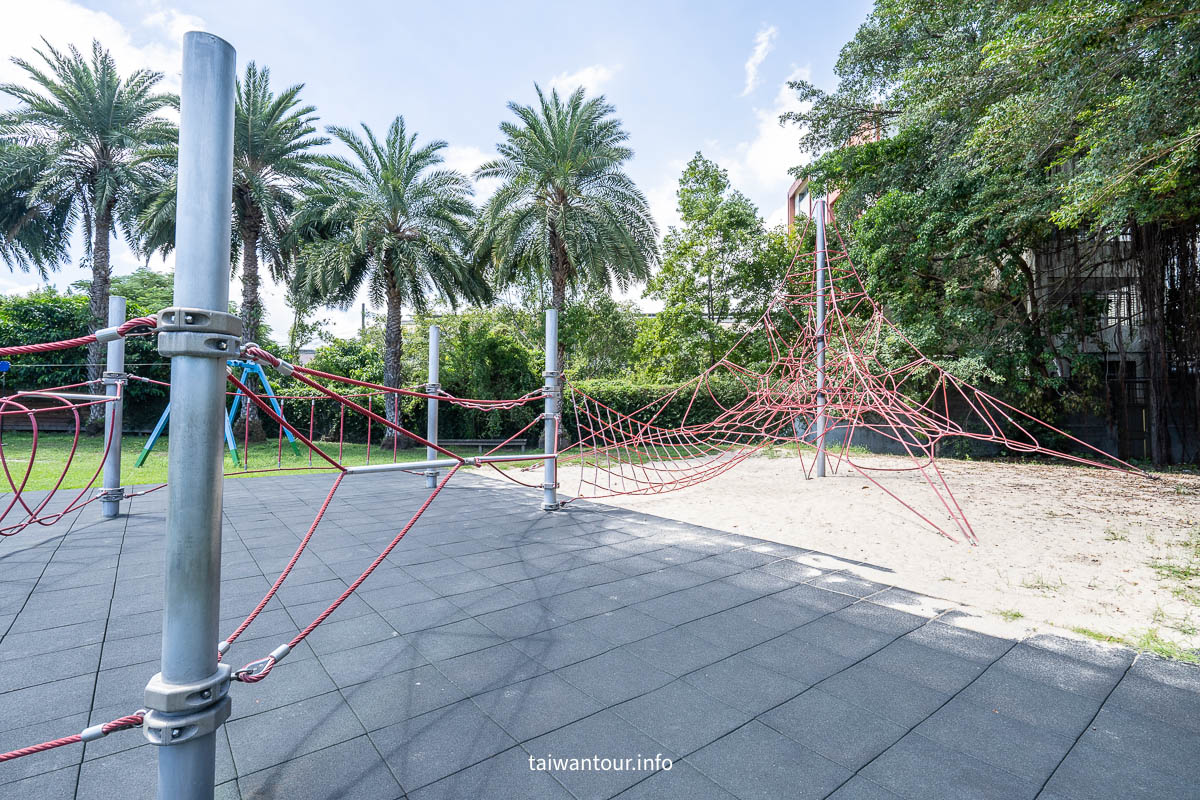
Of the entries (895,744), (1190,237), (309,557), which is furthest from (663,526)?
(1190,237)

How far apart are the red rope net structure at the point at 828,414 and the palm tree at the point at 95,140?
15231 mm

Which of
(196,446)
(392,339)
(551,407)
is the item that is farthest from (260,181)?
(196,446)

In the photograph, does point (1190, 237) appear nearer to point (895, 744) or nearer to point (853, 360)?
point (853, 360)

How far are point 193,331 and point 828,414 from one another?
7.08m

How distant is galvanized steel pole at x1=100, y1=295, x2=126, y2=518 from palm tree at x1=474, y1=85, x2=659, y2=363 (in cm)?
1060

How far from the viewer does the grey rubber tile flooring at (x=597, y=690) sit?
175 cm

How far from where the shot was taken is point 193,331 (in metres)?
1.21

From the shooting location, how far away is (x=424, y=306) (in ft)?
52.9

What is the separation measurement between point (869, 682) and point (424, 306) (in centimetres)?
1564

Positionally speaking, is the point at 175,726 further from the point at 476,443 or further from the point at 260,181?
the point at 260,181

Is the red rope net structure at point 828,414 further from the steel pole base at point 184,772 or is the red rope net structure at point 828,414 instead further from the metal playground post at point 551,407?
the steel pole base at point 184,772

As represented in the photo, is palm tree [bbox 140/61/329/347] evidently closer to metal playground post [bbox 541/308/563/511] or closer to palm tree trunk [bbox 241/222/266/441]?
palm tree trunk [bbox 241/222/266/441]

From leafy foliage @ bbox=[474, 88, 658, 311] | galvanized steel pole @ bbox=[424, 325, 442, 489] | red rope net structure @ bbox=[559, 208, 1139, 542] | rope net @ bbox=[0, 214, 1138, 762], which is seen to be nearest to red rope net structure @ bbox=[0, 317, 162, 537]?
rope net @ bbox=[0, 214, 1138, 762]

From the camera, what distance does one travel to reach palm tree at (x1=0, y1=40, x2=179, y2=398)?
15.5 m
